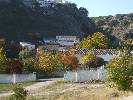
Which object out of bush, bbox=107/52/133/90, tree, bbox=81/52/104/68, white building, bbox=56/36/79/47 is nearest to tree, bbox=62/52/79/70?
tree, bbox=81/52/104/68

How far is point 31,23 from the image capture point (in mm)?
170375

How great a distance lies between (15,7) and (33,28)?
37.9ft

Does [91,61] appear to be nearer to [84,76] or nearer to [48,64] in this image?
[48,64]

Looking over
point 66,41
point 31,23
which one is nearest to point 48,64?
point 66,41

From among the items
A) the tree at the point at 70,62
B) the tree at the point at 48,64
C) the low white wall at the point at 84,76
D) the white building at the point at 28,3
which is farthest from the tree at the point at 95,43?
the white building at the point at 28,3

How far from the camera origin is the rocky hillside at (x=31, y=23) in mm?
156750

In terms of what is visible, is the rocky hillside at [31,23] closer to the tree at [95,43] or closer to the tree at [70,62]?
the tree at [95,43]

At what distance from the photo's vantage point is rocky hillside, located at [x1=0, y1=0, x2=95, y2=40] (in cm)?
15675

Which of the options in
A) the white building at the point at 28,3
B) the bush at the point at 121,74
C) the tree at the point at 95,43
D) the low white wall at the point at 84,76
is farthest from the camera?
the white building at the point at 28,3

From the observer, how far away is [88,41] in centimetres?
11694

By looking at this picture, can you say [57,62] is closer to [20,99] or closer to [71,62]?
[71,62]

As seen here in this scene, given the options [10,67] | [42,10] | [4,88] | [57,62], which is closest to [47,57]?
[57,62]

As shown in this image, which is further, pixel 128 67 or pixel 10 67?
pixel 10 67

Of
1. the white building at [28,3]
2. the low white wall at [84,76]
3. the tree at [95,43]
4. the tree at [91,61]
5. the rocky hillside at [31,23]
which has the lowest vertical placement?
the low white wall at [84,76]
